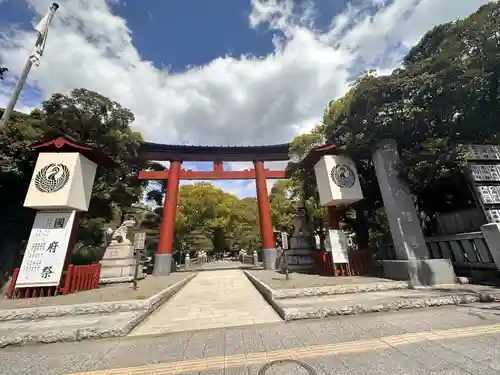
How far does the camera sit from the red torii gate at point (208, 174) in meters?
16.2

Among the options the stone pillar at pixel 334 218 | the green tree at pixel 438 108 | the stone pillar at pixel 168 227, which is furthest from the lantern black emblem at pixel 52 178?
the stone pillar at pixel 334 218

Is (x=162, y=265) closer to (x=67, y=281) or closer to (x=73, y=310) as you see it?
(x=67, y=281)

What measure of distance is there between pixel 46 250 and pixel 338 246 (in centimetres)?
1027

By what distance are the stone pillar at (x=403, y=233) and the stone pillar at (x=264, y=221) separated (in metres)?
9.62

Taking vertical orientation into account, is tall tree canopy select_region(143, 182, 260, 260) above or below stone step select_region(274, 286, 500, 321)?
above

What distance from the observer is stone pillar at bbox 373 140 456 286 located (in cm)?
652

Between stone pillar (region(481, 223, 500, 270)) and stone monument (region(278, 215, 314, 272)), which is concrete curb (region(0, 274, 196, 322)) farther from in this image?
stone pillar (region(481, 223, 500, 270))

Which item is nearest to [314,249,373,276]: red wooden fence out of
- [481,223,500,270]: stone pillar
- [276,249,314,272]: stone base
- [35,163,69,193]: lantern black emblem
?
[276,249,314,272]: stone base

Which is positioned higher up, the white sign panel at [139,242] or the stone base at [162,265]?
the white sign panel at [139,242]

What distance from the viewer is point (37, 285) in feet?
23.2

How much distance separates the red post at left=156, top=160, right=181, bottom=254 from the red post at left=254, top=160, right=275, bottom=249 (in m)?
6.35

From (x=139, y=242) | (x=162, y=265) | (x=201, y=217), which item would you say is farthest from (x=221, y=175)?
(x=139, y=242)

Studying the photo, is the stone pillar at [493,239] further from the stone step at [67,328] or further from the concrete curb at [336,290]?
the stone step at [67,328]

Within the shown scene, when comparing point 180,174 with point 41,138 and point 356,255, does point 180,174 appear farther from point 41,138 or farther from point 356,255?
point 356,255
